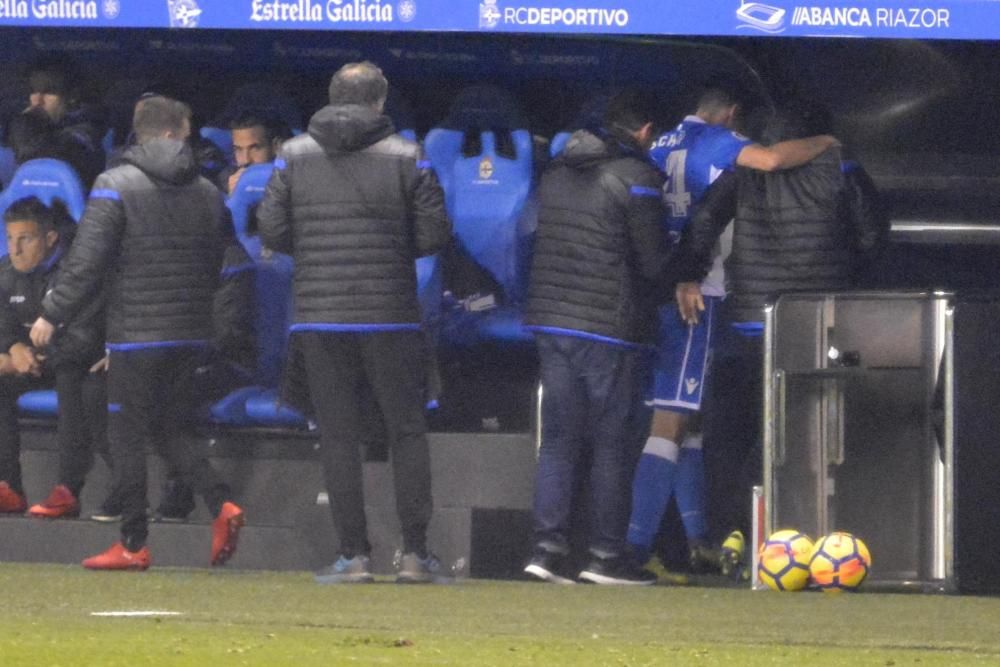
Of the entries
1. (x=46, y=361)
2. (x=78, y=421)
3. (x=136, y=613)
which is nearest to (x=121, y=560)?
(x=78, y=421)

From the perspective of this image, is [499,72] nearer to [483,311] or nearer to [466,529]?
[483,311]

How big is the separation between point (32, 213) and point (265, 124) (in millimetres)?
1105

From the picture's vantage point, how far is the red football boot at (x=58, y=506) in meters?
10.2

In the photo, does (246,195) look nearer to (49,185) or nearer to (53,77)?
(49,185)

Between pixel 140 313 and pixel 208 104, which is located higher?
pixel 208 104

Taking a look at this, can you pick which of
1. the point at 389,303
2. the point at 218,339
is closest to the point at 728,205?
the point at 389,303

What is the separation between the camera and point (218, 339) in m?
9.91

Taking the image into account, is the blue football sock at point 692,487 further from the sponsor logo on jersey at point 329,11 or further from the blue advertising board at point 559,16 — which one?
the sponsor logo on jersey at point 329,11

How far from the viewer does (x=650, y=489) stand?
9.65 m

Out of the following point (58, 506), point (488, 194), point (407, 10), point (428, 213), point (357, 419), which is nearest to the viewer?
point (428, 213)

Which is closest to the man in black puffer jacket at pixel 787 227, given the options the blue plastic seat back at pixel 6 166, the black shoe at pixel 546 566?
the black shoe at pixel 546 566

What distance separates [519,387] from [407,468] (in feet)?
5.87

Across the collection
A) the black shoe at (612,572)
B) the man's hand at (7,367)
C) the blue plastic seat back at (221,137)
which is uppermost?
the blue plastic seat back at (221,137)

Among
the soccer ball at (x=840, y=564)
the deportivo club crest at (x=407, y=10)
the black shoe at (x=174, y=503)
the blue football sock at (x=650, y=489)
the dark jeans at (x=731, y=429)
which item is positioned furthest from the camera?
the black shoe at (x=174, y=503)
